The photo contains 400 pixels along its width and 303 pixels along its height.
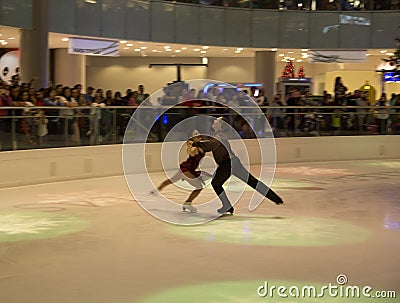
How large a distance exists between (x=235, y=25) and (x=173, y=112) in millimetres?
14395

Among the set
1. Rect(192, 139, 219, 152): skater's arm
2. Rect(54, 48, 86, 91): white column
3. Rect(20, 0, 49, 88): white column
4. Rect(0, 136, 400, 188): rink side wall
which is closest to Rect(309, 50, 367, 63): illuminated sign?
Rect(54, 48, 86, 91): white column

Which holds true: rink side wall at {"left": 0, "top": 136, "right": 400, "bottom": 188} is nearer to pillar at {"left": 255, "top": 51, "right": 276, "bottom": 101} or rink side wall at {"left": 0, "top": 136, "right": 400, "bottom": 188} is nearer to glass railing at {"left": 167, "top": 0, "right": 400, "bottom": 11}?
pillar at {"left": 255, "top": 51, "right": 276, "bottom": 101}

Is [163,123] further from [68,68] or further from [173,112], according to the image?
[68,68]

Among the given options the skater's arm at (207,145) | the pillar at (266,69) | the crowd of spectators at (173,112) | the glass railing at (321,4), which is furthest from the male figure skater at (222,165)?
the pillar at (266,69)

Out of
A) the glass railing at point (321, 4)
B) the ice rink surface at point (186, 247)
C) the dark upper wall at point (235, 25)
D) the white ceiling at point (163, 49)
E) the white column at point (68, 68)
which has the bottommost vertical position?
the ice rink surface at point (186, 247)

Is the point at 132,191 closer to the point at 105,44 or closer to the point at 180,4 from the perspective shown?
the point at 105,44

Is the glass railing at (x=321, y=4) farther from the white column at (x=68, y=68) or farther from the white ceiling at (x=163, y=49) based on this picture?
the white column at (x=68, y=68)

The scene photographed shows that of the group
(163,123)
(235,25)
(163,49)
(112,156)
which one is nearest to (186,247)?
(112,156)

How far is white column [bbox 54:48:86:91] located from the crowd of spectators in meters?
11.4

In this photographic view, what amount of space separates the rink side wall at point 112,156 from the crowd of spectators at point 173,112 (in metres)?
0.25

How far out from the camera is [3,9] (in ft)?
74.3

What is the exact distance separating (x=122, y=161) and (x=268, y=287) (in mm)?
11350

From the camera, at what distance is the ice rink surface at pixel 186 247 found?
24.0 ft

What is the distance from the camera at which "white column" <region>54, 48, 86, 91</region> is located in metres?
32.5
